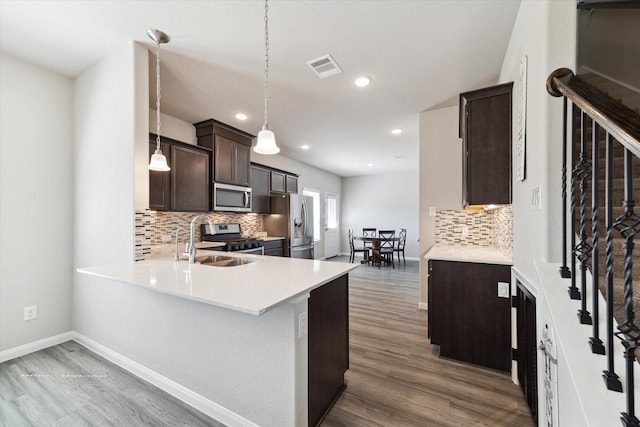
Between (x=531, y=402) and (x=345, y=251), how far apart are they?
742cm

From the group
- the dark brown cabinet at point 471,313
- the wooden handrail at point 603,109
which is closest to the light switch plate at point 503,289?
the dark brown cabinet at point 471,313

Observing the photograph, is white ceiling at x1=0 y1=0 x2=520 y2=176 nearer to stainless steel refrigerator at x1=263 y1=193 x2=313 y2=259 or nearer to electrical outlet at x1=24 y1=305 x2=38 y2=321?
stainless steel refrigerator at x1=263 y1=193 x2=313 y2=259

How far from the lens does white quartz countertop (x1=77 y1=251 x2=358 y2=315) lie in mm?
1193

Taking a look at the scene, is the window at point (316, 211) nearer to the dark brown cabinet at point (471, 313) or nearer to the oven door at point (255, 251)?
the oven door at point (255, 251)

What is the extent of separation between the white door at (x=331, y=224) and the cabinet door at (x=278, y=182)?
2.59 m

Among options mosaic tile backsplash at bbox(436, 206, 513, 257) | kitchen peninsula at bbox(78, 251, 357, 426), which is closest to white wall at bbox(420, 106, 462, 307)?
mosaic tile backsplash at bbox(436, 206, 513, 257)

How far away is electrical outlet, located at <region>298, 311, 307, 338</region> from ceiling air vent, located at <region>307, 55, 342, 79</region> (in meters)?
2.20

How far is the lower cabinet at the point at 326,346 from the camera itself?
158 cm

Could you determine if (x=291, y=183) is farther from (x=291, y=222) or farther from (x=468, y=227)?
(x=468, y=227)

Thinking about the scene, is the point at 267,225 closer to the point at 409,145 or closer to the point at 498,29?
the point at 409,145

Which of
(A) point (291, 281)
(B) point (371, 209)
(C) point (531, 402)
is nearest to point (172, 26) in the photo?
(A) point (291, 281)

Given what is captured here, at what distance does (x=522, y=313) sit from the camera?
5.91ft

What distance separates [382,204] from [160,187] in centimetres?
670

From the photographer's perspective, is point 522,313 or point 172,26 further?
point 172,26
